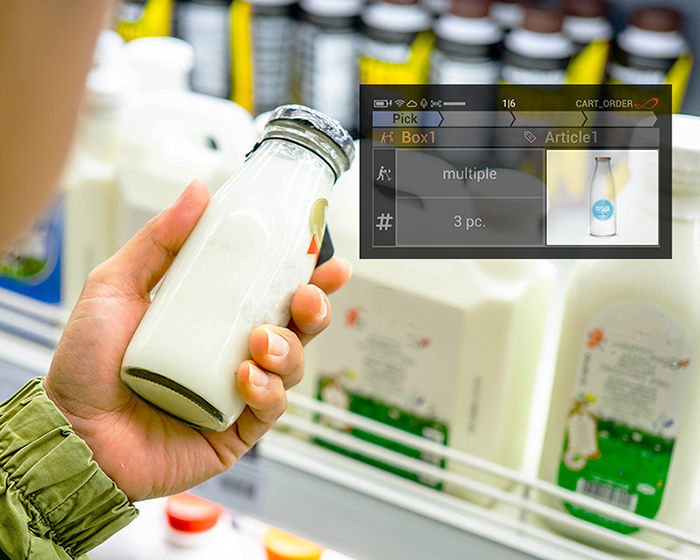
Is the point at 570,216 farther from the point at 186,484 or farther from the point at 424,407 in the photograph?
the point at 186,484

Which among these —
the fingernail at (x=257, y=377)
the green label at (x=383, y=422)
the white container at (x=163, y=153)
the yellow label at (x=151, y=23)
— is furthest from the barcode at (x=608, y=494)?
the yellow label at (x=151, y=23)

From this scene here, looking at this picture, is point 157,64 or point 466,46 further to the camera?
point 466,46

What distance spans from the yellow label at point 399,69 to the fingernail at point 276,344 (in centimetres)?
81

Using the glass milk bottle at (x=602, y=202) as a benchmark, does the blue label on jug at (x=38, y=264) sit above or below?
below

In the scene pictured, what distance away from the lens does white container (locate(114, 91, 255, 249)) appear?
102 centimetres

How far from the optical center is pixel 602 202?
2.88 feet

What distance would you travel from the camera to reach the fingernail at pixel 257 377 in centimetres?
69

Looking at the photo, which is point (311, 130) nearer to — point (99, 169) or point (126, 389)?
point (126, 389)

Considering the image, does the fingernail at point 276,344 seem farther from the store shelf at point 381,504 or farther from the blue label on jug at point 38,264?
the blue label on jug at point 38,264

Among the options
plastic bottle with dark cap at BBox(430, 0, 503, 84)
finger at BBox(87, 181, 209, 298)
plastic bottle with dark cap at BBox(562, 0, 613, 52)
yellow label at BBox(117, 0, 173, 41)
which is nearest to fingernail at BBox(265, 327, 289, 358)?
finger at BBox(87, 181, 209, 298)

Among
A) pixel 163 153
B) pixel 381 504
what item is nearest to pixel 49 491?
pixel 381 504

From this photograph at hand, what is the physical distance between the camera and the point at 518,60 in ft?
4.39

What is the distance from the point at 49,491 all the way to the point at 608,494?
522mm

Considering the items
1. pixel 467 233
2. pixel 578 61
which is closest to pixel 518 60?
pixel 578 61
